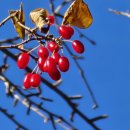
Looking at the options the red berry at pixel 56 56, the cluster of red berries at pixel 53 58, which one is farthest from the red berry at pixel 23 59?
the red berry at pixel 56 56

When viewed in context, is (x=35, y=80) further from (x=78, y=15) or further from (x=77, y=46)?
(x=78, y=15)

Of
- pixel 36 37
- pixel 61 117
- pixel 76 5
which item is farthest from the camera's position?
pixel 61 117

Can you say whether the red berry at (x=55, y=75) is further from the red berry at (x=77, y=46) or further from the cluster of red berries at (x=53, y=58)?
the red berry at (x=77, y=46)

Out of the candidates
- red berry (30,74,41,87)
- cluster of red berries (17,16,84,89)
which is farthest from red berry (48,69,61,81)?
red berry (30,74,41,87)

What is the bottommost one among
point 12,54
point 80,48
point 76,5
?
point 80,48

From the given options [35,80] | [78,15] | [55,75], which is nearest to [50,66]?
[55,75]

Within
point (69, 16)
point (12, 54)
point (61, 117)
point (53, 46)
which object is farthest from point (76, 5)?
point (12, 54)

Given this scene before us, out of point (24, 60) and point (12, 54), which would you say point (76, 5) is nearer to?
point (24, 60)
